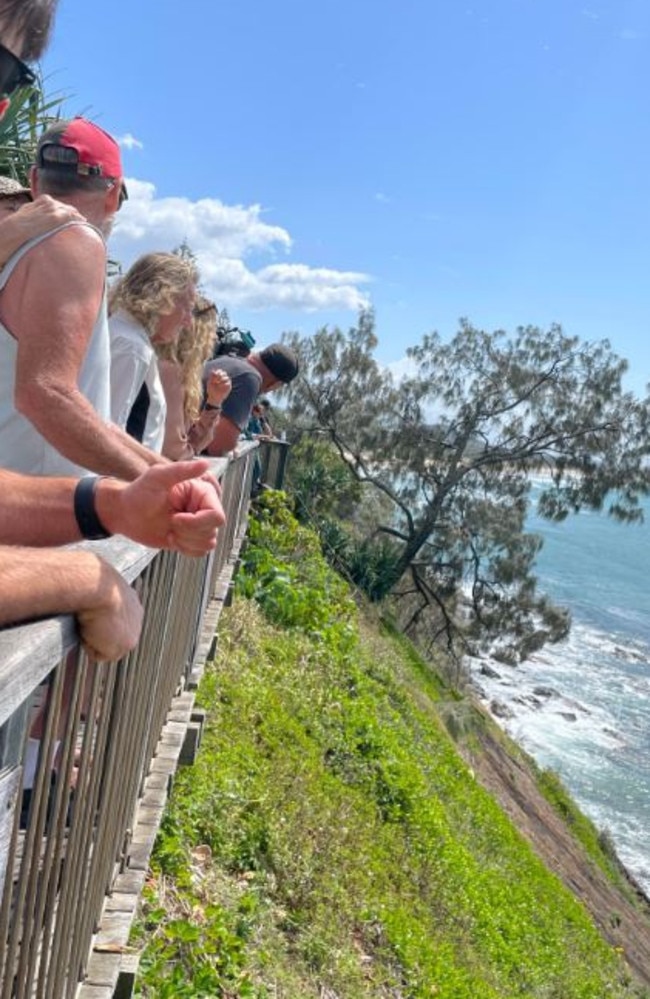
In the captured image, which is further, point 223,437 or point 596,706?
point 596,706

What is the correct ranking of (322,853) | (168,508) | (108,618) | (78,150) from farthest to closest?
(322,853)
(78,150)
(168,508)
(108,618)

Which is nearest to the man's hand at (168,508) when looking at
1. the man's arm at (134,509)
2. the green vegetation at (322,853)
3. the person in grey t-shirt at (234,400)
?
the man's arm at (134,509)

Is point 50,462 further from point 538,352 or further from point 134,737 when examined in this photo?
point 538,352

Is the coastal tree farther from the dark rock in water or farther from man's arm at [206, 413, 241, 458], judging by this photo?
man's arm at [206, 413, 241, 458]

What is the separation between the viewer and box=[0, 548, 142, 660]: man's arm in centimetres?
140

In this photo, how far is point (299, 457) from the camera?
25.5 m

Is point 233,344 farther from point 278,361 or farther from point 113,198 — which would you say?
point 113,198

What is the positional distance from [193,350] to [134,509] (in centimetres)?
235

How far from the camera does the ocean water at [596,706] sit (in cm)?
2633

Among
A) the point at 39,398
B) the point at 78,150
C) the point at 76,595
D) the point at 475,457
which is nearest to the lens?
the point at 76,595

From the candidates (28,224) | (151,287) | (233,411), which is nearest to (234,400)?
(233,411)

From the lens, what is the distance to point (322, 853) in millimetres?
5754

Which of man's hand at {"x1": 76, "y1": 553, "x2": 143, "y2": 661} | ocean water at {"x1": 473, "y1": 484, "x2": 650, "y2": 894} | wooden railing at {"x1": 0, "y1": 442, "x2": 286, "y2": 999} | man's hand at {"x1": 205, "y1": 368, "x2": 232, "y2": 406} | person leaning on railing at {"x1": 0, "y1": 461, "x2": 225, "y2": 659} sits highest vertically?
man's hand at {"x1": 205, "y1": 368, "x2": 232, "y2": 406}

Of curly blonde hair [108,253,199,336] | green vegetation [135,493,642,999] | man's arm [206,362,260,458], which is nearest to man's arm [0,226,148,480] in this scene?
curly blonde hair [108,253,199,336]
